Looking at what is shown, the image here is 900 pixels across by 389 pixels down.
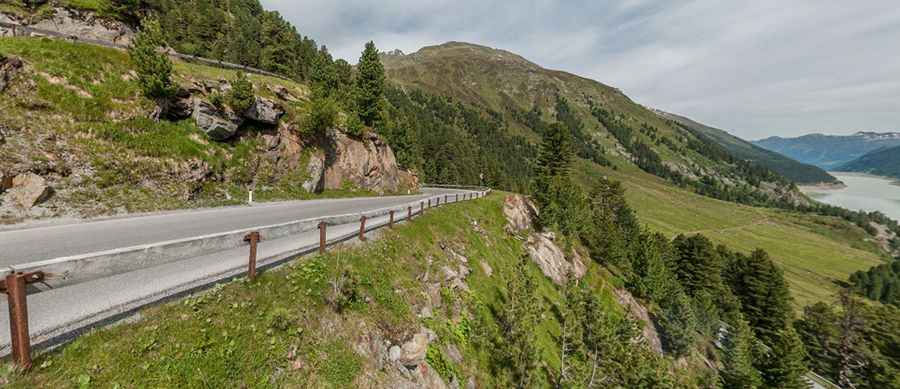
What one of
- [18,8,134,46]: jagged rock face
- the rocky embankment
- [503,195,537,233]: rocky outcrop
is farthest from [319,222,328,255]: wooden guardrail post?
[18,8,134,46]: jagged rock face

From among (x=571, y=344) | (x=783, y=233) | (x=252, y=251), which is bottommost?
(x=783, y=233)

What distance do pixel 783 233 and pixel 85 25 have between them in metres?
242

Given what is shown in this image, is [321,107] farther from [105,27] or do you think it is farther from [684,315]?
[684,315]

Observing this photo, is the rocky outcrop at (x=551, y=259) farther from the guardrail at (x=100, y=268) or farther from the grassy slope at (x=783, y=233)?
the grassy slope at (x=783, y=233)

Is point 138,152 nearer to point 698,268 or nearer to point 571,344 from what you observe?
point 571,344

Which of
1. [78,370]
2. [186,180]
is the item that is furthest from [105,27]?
[78,370]

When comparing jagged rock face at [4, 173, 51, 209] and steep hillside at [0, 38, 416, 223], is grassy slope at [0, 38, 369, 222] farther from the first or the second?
jagged rock face at [4, 173, 51, 209]

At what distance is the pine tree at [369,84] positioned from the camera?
43156 mm

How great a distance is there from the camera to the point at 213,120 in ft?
81.8

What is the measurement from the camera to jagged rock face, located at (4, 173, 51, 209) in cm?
1478

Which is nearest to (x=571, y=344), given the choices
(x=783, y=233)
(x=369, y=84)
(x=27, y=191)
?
(x=27, y=191)

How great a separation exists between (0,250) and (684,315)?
6541 cm

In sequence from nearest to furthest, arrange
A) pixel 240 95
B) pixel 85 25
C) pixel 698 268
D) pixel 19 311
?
pixel 19 311 < pixel 240 95 < pixel 85 25 < pixel 698 268

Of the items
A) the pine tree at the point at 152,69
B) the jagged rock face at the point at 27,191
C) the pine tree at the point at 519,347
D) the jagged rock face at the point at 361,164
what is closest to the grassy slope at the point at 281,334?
the pine tree at the point at 519,347
